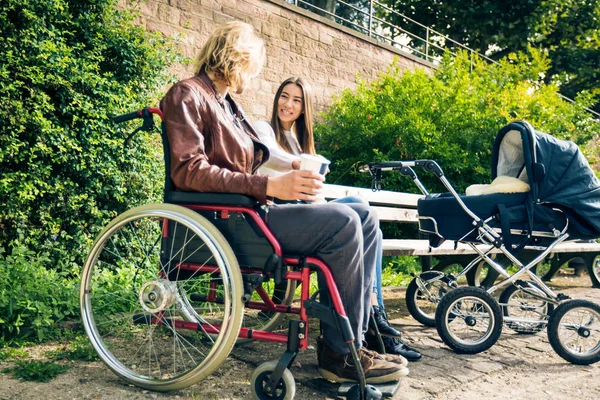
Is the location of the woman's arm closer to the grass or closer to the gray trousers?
the gray trousers

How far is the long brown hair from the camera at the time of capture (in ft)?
12.2

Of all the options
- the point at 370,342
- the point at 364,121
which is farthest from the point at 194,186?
the point at 364,121

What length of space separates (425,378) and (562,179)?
1.54 metres

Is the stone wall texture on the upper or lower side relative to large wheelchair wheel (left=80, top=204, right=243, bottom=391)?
upper

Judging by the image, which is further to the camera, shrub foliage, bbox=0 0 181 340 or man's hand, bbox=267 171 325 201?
shrub foliage, bbox=0 0 181 340

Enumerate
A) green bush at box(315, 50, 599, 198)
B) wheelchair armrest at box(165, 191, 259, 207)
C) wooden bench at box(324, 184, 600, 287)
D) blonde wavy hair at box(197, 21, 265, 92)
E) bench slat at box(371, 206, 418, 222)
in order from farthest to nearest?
green bush at box(315, 50, 599, 198)
bench slat at box(371, 206, 418, 222)
wooden bench at box(324, 184, 600, 287)
blonde wavy hair at box(197, 21, 265, 92)
wheelchair armrest at box(165, 191, 259, 207)

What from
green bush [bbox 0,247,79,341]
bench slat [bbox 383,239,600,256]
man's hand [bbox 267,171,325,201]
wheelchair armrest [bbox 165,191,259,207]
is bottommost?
green bush [bbox 0,247,79,341]

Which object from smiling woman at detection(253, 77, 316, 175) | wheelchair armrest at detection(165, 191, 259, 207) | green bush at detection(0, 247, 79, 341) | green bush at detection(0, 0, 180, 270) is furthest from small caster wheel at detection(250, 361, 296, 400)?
green bush at detection(0, 0, 180, 270)

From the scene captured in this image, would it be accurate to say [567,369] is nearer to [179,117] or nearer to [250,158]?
[250,158]

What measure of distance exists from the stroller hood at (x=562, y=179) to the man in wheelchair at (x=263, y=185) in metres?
1.40

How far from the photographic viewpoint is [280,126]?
3.76m

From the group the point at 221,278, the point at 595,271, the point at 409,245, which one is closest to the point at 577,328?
the point at 409,245

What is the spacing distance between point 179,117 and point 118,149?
91.8 inches

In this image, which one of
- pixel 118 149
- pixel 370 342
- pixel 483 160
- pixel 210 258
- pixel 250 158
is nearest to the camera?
pixel 210 258
